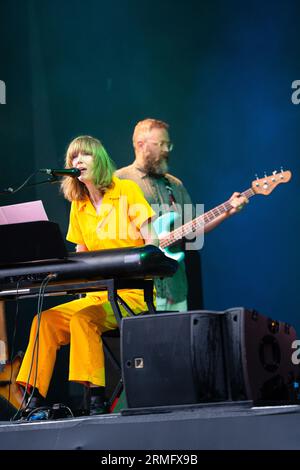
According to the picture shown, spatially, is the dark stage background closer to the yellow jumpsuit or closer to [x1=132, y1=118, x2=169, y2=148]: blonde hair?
[x1=132, y1=118, x2=169, y2=148]: blonde hair

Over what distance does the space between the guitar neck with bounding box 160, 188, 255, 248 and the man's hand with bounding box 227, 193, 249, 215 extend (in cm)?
3

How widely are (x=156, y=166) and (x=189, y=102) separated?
0.42 m

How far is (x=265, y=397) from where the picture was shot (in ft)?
7.84

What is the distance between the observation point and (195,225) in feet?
14.0

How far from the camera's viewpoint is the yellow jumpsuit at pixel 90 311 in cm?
329

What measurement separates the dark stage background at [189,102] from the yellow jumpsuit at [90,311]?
61 centimetres

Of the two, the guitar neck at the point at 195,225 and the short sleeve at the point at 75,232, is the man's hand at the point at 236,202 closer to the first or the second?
the guitar neck at the point at 195,225

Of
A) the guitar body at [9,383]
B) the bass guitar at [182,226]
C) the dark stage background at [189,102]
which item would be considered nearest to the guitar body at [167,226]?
the bass guitar at [182,226]

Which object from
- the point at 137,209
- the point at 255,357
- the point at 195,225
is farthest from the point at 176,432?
the point at 195,225

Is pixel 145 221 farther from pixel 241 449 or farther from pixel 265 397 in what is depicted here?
pixel 241 449

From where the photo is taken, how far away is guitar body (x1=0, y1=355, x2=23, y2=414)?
3.96m

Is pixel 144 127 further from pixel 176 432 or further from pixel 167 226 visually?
pixel 176 432

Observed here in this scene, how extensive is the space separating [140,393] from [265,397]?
1.32ft
